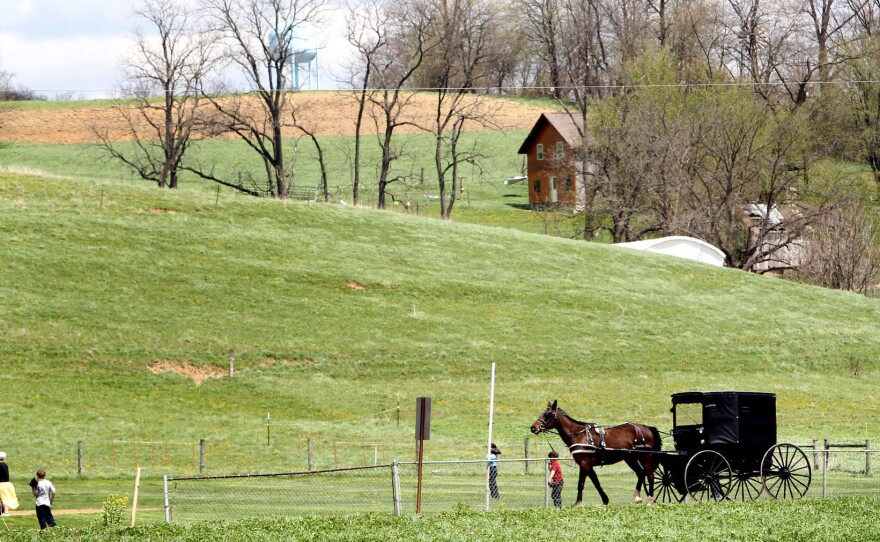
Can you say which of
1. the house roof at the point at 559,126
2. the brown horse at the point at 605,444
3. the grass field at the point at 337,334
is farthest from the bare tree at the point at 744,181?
the brown horse at the point at 605,444

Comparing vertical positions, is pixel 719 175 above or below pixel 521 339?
above

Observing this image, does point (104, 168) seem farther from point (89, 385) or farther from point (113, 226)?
point (89, 385)

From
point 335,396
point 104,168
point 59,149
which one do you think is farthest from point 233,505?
point 59,149

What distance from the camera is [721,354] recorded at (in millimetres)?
51781

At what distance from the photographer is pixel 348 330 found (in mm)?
50625

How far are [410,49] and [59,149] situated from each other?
124 ft

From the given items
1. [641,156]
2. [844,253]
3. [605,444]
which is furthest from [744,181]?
[605,444]

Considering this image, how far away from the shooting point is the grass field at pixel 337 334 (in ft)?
129

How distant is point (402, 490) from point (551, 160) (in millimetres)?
75674

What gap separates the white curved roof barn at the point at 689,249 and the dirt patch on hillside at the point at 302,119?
1523 inches

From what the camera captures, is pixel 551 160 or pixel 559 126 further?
pixel 559 126

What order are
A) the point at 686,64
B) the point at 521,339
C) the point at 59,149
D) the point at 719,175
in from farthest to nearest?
1. the point at 59,149
2. the point at 686,64
3. the point at 719,175
4. the point at 521,339

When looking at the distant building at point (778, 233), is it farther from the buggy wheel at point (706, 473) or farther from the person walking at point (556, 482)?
the person walking at point (556, 482)

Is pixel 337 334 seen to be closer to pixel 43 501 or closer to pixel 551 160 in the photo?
pixel 43 501
